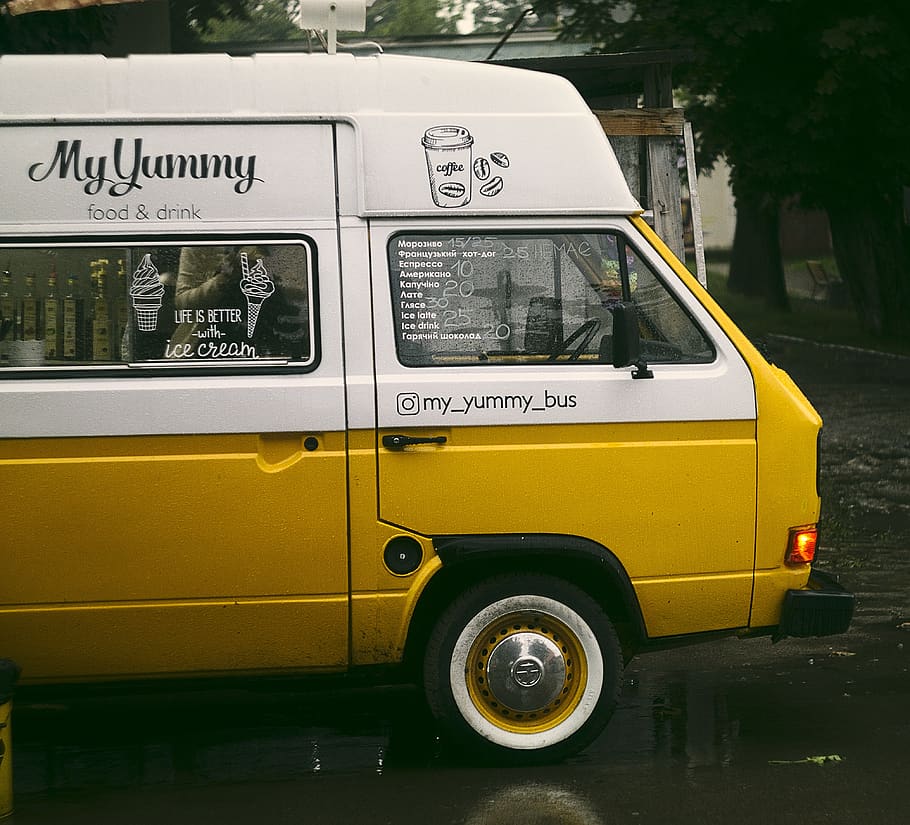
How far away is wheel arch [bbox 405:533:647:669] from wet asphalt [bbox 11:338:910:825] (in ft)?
1.68

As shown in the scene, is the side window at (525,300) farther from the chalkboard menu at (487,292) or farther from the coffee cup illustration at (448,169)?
the coffee cup illustration at (448,169)

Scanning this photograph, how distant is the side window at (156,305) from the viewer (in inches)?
213

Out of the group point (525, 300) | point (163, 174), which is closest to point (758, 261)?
point (525, 300)

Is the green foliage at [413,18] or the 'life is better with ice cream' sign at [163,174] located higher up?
the green foliage at [413,18]

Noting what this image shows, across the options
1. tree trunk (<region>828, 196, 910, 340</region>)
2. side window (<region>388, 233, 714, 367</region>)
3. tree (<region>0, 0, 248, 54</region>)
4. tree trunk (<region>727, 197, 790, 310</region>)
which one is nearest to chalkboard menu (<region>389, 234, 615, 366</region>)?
side window (<region>388, 233, 714, 367</region>)

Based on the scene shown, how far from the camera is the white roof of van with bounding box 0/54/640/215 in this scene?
549cm

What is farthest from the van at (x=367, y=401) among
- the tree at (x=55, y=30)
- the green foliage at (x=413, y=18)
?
the green foliage at (x=413, y=18)

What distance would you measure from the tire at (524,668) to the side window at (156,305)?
47.5 inches

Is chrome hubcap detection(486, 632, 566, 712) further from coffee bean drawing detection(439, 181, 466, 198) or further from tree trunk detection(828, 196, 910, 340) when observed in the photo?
tree trunk detection(828, 196, 910, 340)

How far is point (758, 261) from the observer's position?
3356 centimetres

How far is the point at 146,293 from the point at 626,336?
1792 millimetres

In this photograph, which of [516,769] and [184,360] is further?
[516,769]

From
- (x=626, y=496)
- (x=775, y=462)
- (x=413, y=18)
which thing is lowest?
(x=626, y=496)

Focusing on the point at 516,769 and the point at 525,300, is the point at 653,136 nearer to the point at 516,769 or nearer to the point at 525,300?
the point at 525,300
